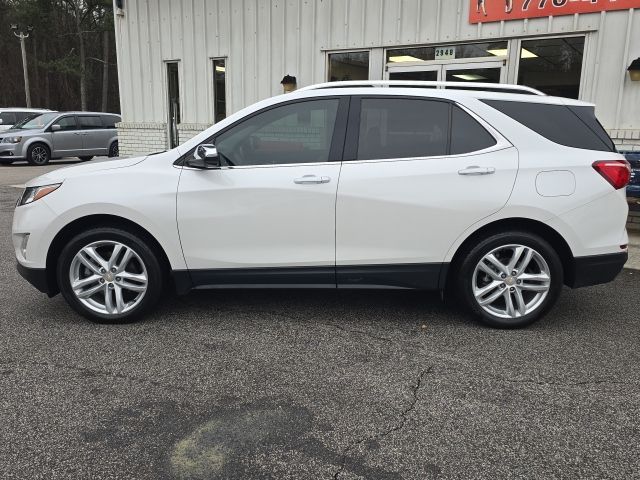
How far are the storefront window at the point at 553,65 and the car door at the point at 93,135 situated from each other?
14.7 meters

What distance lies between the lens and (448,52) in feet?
28.9

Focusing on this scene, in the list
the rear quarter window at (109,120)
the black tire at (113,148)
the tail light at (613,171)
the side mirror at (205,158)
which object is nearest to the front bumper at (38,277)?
the side mirror at (205,158)

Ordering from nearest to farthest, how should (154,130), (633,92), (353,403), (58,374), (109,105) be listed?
(353,403), (58,374), (633,92), (154,130), (109,105)

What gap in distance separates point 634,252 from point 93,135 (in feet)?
55.4

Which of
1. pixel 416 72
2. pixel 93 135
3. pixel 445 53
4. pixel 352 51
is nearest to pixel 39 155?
pixel 93 135

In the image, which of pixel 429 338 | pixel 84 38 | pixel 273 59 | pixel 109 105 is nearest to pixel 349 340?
pixel 429 338

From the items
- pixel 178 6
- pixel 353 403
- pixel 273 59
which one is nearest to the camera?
pixel 353 403

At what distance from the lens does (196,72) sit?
36.4 ft

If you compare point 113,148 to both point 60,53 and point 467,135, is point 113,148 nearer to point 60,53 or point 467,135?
point 467,135

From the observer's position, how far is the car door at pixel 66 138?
17.8m

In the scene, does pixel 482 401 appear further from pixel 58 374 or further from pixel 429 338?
pixel 58 374

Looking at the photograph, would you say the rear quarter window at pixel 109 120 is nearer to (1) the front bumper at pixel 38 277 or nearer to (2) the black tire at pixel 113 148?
(2) the black tire at pixel 113 148

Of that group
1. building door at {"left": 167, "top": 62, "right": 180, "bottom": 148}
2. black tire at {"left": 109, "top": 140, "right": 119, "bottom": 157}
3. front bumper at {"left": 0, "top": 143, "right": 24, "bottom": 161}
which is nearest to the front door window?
building door at {"left": 167, "top": 62, "right": 180, "bottom": 148}

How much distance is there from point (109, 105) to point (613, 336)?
46074 millimetres
